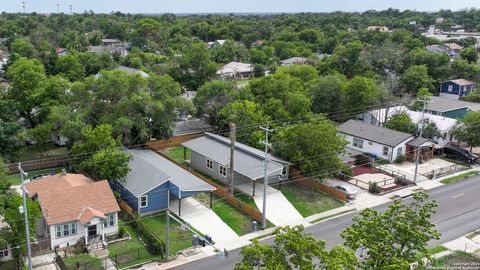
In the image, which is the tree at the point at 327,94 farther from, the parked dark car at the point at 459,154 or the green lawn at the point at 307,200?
the green lawn at the point at 307,200

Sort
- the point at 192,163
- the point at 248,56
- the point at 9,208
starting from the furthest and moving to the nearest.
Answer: the point at 248,56 < the point at 192,163 < the point at 9,208

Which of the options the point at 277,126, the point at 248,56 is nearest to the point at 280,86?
the point at 277,126

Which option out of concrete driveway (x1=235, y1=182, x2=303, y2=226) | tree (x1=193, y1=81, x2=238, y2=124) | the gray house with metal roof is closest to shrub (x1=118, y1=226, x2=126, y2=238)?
concrete driveway (x1=235, y1=182, x2=303, y2=226)

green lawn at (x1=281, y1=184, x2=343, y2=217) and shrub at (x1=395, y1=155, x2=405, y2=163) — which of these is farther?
shrub at (x1=395, y1=155, x2=405, y2=163)

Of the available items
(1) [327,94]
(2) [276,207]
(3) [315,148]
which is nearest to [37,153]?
(2) [276,207]

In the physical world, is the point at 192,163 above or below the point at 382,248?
below

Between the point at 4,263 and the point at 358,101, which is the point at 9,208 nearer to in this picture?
the point at 4,263

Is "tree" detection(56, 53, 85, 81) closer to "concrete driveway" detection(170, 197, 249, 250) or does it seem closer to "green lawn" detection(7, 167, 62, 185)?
"green lawn" detection(7, 167, 62, 185)
